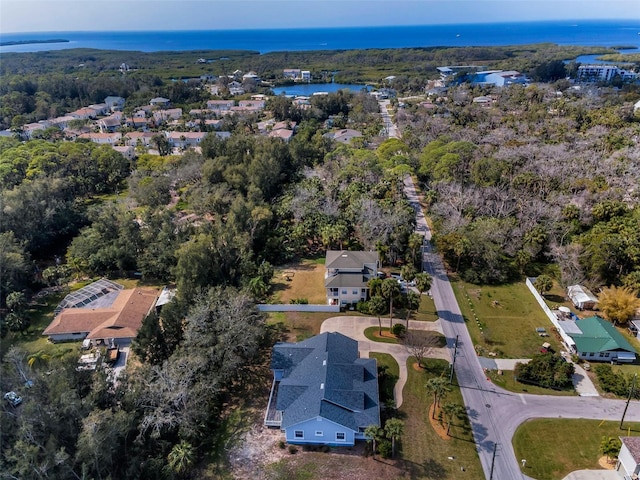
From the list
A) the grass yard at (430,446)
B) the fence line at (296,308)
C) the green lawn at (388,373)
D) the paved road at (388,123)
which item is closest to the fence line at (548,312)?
the grass yard at (430,446)

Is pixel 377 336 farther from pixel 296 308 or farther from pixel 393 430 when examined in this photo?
pixel 393 430

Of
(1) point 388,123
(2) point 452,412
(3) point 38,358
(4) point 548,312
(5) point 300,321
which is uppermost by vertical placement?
(1) point 388,123

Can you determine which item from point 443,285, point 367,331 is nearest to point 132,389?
point 367,331

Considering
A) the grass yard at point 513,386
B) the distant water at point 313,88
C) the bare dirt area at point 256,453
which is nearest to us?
the bare dirt area at point 256,453

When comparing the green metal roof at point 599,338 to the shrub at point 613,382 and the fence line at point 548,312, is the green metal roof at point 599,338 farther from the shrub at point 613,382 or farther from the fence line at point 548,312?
the shrub at point 613,382

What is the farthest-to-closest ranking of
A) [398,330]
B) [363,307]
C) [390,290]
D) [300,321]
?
[363,307] → [300,321] → [390,290] → [398,330]

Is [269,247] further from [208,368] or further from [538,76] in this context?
[538,76]

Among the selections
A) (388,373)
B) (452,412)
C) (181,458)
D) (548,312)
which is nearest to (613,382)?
(548,312)
